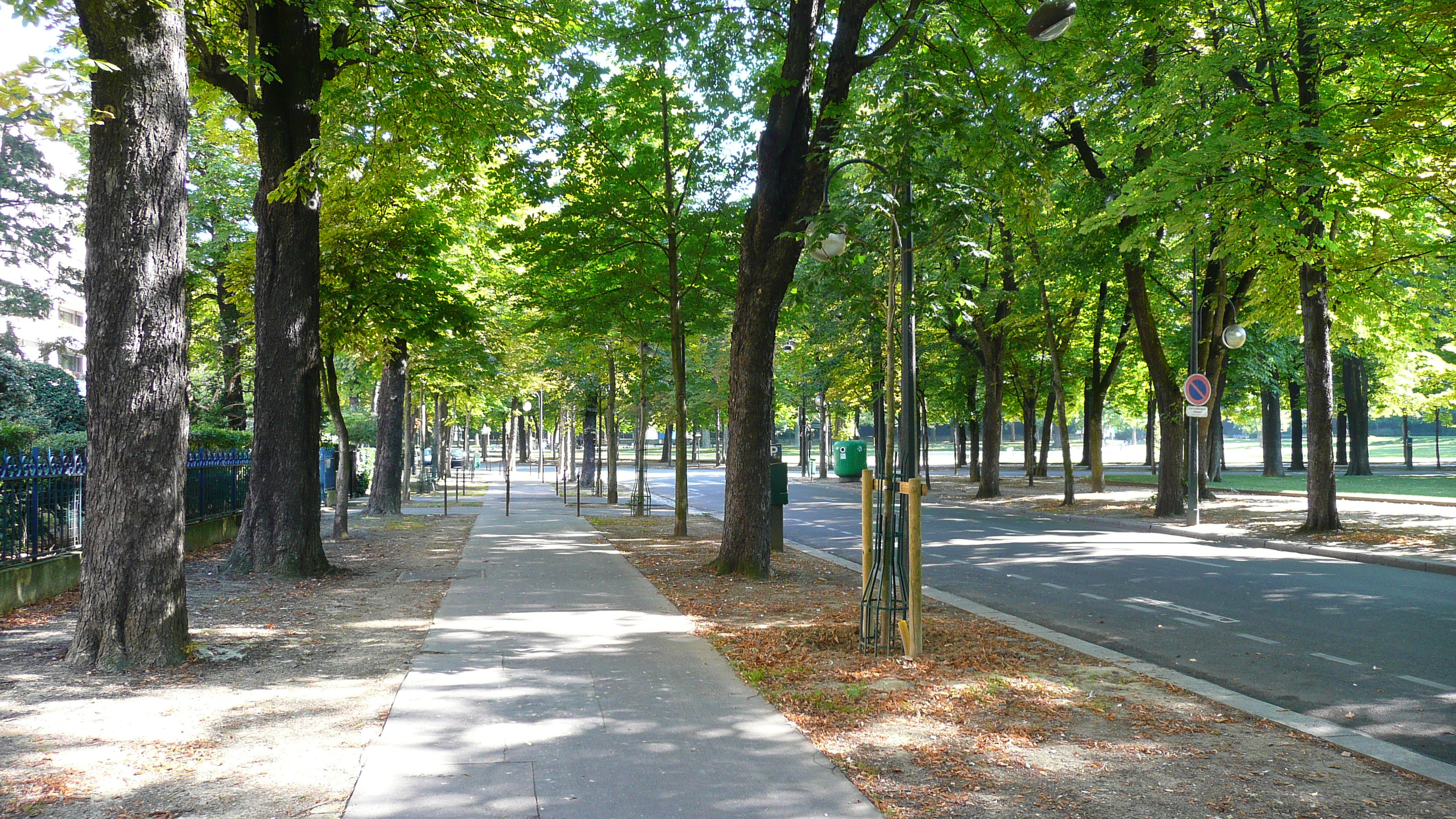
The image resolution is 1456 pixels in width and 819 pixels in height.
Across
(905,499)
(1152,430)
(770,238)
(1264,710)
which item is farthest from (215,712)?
(1152,430)

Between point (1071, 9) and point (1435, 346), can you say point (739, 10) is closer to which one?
point (1071, 9)

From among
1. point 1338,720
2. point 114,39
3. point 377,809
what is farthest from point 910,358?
point 114,39

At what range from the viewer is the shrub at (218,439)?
750 inches

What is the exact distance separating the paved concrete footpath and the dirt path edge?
300cm

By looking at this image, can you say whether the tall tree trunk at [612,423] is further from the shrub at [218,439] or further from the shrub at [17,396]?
the shrub at [17,396]

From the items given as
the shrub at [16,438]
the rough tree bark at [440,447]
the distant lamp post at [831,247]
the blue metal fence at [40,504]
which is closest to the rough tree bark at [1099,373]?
the rough tree bark at [440,447]

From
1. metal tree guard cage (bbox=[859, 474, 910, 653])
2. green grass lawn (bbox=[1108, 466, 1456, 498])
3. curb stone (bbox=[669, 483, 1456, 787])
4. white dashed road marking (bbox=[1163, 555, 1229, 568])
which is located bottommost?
white dashed road marking (bbox=[1163, 555, 1229, 568])

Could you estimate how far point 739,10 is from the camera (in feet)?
40.2

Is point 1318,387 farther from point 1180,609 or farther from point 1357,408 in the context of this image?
point 1357,408

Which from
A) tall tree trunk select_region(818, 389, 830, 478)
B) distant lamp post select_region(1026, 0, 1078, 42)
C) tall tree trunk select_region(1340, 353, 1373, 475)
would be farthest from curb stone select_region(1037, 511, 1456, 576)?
tall tree trunk select_region(818, 389, 830, 478)

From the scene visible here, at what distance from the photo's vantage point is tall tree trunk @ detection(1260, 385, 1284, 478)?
3881 centimetres

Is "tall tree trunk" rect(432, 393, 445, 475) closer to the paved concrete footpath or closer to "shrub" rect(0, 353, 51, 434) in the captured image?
"shrub" rect(0, 353, 51, 434)

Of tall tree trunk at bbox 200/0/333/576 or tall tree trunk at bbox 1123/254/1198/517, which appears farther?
tall tree trunk at bbox 1123/254/1198/517

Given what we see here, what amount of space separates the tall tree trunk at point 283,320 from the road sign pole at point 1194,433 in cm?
1642
